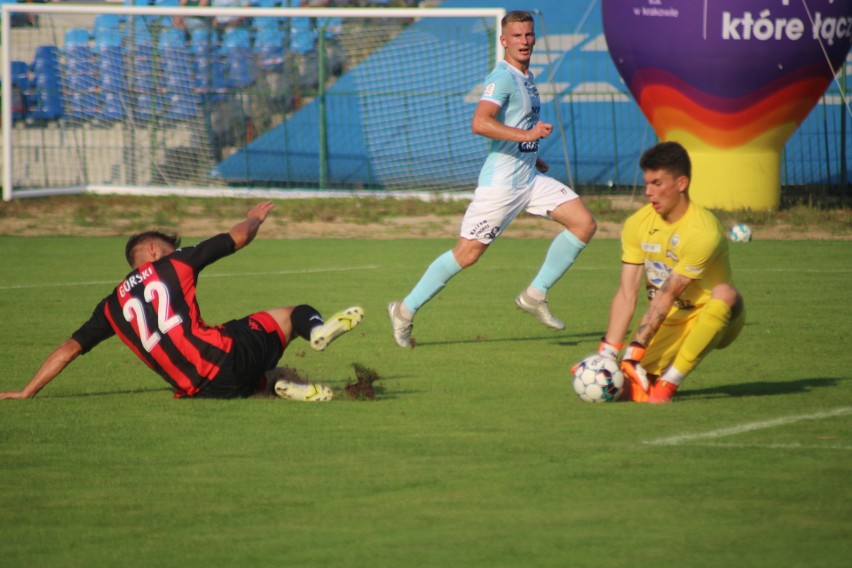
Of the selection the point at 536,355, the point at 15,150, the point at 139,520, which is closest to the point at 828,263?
the point at 536,355

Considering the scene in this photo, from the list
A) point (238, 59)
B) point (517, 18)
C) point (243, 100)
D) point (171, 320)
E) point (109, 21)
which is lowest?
point (171, 320)

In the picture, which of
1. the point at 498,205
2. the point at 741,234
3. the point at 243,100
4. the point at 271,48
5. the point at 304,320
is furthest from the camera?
the point at 271,48

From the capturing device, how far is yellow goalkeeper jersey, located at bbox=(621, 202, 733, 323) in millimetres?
7262

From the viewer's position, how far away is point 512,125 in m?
9.95

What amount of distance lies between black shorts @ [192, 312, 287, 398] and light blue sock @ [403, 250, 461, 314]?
207 centimetres

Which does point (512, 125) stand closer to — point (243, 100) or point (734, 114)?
point (734, 114)

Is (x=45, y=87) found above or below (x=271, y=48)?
below

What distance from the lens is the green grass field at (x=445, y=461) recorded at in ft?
15.7

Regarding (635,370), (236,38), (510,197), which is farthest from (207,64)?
(635,370)

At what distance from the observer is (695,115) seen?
19.6 meters

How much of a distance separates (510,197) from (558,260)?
2.15 feet

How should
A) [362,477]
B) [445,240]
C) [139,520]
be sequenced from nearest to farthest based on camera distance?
[139,520] → [362,477] → [445,240]

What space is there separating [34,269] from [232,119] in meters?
9.52

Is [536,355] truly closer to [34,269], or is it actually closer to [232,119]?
[34,269]
